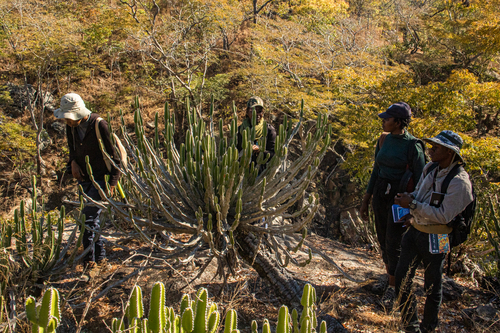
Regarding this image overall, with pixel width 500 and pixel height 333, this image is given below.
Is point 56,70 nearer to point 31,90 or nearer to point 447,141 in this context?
point 31,90

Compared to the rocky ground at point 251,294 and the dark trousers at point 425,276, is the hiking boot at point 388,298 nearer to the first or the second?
the rocky ground at point 251,294

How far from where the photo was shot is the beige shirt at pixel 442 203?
6.73ft

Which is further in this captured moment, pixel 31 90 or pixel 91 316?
pixel 31 90

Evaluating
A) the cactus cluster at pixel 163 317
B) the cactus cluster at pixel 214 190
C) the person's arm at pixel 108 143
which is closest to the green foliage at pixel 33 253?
the cactus cluster at pixel 214 190

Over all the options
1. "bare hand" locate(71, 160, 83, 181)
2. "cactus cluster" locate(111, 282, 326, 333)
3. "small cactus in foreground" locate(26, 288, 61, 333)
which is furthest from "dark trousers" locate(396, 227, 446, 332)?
"bare hand" locate(71, 160, 83, 181)

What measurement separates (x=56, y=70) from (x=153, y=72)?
3752mm

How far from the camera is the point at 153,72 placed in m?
15.1

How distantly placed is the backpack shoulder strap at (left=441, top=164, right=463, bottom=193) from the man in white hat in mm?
2419

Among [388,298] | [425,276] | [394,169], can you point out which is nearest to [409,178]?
[394,169]

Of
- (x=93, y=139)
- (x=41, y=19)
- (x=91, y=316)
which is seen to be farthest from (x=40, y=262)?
(x=41, y=19)

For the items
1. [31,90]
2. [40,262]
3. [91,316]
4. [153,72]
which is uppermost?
[153,72]

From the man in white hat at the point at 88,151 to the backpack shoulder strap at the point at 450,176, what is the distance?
2.42 m

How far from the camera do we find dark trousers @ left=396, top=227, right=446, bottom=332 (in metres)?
2.22

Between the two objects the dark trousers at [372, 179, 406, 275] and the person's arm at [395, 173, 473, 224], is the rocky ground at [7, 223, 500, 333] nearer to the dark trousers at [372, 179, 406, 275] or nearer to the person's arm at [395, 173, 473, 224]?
the dark trousers at [372, 179, 406, 275]
